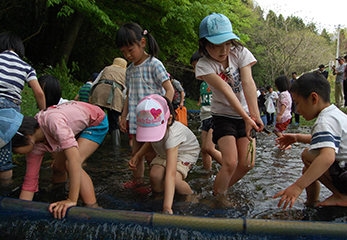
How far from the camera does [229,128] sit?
2.64 meters

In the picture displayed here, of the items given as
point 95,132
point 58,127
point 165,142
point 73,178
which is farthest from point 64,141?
point 165,142

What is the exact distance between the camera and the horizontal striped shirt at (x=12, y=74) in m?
2.97

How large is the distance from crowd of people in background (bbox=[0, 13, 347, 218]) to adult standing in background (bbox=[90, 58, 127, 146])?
162 centimetres

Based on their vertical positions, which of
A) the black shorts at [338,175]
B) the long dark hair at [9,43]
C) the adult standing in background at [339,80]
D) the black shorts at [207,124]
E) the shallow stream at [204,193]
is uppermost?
the adult standing in background at [339,80]

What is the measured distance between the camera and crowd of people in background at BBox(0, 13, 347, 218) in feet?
7.01

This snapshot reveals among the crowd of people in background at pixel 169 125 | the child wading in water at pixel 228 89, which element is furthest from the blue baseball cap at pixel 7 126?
the child wading in water at pixel 228 89

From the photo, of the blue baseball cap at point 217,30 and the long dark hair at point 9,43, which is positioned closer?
the blue baseball cap at point 217,30

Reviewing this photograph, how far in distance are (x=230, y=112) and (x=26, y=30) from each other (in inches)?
412

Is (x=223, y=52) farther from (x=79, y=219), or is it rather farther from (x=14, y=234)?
(x=14, y=234)

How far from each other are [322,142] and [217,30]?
1188 millimetres

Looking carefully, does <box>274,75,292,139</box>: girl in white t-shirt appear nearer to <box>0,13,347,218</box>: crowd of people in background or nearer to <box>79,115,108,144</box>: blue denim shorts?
<box>0,13,347,218</box>: crowd of people in background

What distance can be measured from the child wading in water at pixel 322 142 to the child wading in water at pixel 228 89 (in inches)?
16.6

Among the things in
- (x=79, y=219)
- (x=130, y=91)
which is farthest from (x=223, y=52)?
(x=79, y=219)

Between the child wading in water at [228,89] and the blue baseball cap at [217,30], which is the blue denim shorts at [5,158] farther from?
the blue baseball cap at [217,30]
